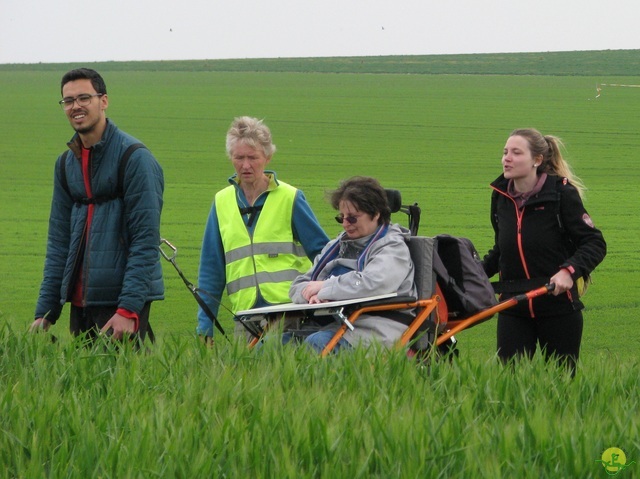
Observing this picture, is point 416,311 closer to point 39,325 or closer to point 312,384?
point 312,384

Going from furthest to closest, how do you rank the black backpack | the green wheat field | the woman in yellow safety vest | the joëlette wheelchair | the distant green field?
the distant green field → the woman in yellow safety vest → the black backpack → the joëlette wheelchair → the green wheat field

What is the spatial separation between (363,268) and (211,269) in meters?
1.06

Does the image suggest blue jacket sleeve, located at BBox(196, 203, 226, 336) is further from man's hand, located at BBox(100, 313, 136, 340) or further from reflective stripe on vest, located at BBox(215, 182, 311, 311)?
man's hand, located at BBox(100, 313, 136, 340)

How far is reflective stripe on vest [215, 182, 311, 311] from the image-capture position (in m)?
6.91

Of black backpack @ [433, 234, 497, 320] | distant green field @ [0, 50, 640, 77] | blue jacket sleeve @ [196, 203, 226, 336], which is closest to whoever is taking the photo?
black backpack @ [433, 234, 497, 320]

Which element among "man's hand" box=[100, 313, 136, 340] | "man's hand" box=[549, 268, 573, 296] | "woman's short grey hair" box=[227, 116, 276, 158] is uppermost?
"woman's short grey hair" box=[227, 116, 276, 158]

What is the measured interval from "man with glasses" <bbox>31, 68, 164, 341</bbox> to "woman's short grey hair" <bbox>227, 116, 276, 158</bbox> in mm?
437

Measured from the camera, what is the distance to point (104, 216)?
653 cm

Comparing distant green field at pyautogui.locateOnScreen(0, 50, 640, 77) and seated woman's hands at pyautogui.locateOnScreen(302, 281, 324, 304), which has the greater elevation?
distant green field at pyautogui.locateOnScreen(0, 50, 640, 77)

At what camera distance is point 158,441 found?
4465mm

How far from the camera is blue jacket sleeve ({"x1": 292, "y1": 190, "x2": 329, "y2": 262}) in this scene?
22.7ft

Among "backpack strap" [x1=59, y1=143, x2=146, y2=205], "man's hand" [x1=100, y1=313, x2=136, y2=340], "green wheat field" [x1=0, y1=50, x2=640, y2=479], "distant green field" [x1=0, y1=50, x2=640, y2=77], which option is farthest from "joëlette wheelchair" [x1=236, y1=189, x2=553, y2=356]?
"distant green field" [x1=0, y1=50, x2=640, y2=77]

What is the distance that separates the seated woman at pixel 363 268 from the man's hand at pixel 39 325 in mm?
1298

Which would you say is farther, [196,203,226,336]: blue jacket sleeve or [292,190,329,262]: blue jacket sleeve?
[196,203,226,336]: blue jacket sleeve
